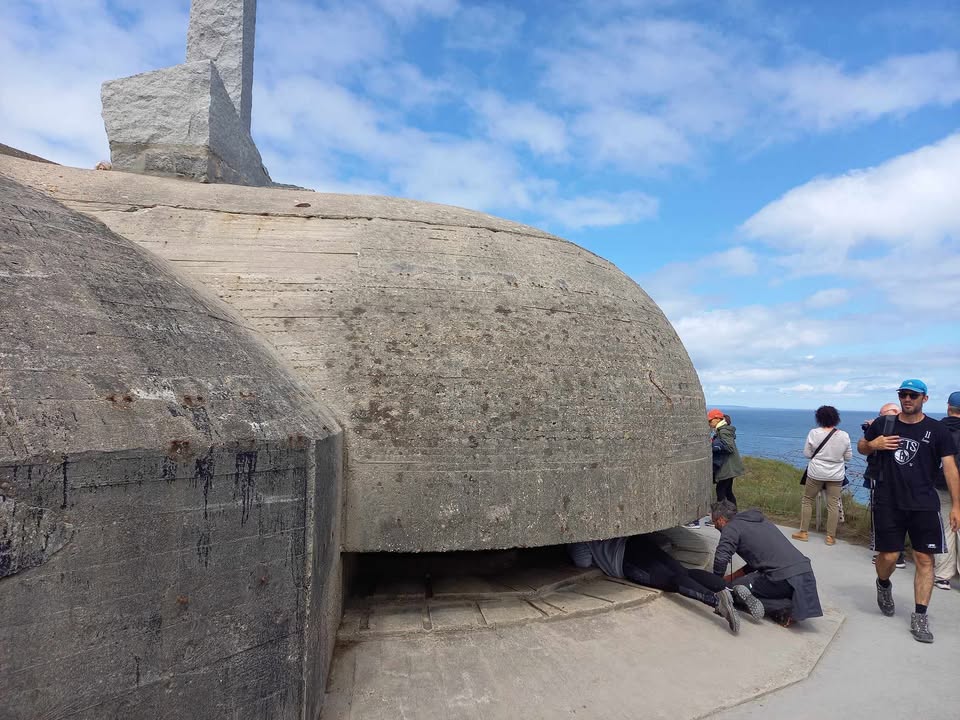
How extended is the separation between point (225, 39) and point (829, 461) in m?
10.9

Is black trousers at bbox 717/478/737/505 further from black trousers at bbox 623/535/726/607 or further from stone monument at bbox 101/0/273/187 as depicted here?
stone monument at bbox 101/0/273/187

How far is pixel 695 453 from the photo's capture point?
16.3 ft

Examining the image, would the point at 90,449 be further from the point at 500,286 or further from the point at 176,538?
the point at 500,286

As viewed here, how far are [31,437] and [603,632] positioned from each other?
3.53 metres

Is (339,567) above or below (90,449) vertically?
below

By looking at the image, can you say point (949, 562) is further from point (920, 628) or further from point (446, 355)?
point (446, 355)

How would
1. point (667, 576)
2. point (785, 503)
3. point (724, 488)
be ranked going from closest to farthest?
1. point (667, 576)
2. point (724, 488)
3. point (785, 503)

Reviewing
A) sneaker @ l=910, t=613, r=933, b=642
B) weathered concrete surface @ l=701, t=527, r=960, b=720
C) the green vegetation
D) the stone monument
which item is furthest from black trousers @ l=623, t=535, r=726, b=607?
the stone monument

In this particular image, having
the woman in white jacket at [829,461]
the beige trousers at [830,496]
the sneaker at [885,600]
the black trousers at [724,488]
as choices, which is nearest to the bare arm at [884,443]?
the sneaker at [885,600]

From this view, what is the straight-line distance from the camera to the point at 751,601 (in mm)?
4504

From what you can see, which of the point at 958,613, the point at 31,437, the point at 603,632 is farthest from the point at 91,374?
the point at 958,613

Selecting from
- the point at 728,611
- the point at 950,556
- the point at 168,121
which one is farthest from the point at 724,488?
the point at 168,121

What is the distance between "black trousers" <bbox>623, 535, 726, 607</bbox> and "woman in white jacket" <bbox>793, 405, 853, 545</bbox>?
3.51 meters

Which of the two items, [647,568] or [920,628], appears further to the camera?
[647,568]
